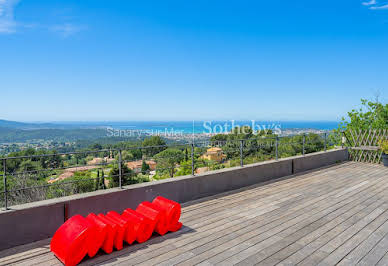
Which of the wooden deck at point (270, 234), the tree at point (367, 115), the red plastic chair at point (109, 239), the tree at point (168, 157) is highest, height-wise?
the tree at point (367, 115)

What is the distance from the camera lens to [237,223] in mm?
3436

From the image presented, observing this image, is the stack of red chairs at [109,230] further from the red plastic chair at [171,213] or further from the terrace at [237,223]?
the terrace at [237,223]

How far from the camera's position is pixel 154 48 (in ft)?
151

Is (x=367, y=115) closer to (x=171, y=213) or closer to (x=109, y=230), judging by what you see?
(x=171, y=213)

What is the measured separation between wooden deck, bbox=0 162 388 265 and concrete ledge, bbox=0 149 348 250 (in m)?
0.16

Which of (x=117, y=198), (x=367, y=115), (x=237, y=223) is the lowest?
(x=237, y=223)

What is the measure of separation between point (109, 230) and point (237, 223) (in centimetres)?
165

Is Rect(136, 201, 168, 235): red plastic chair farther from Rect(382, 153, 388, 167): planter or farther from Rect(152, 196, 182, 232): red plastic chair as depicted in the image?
Rect(382, 153, 388, 167): planter

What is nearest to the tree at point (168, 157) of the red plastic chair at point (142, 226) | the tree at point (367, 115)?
the red plastic chair at point (142, 226)

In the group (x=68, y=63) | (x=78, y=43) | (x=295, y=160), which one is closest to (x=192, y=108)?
(x=68, y=63)

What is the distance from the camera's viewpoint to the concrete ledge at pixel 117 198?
2836mm

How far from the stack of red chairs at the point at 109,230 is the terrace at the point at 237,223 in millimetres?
100

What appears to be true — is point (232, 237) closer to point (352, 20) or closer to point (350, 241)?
point (350, 241)

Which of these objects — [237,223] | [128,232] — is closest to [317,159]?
[237,223]
